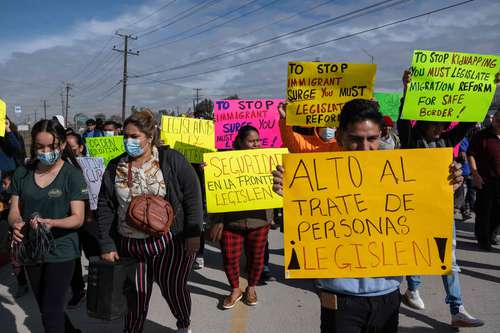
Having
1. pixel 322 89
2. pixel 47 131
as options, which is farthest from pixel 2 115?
pixel 322 89

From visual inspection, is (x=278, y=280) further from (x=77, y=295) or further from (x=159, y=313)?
(x=77, y=295)

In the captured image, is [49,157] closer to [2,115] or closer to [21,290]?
[2,115]

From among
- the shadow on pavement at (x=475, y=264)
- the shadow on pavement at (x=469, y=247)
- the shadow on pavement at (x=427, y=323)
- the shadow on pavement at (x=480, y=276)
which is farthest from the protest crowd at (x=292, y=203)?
the shadow on pavement at (x=480, y=276)

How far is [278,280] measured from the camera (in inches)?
193

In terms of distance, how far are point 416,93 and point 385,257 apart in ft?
6.94

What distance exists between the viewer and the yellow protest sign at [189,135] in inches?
226

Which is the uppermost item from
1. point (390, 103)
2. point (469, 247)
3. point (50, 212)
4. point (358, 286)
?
point (390, 103)

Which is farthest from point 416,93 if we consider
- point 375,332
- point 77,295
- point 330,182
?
point 77,295

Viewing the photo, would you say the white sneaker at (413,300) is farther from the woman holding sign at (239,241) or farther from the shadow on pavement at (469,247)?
the shadow on pavement at (469,247)

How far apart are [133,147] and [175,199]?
0.47 meters

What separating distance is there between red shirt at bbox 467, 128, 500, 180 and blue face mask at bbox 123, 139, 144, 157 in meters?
4.64

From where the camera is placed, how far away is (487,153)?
218 inches

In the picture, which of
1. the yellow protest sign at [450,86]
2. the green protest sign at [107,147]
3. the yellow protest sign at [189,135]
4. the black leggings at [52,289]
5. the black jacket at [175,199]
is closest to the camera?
the black leggings at [52,289]

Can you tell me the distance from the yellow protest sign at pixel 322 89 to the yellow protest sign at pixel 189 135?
2236 millimetres
